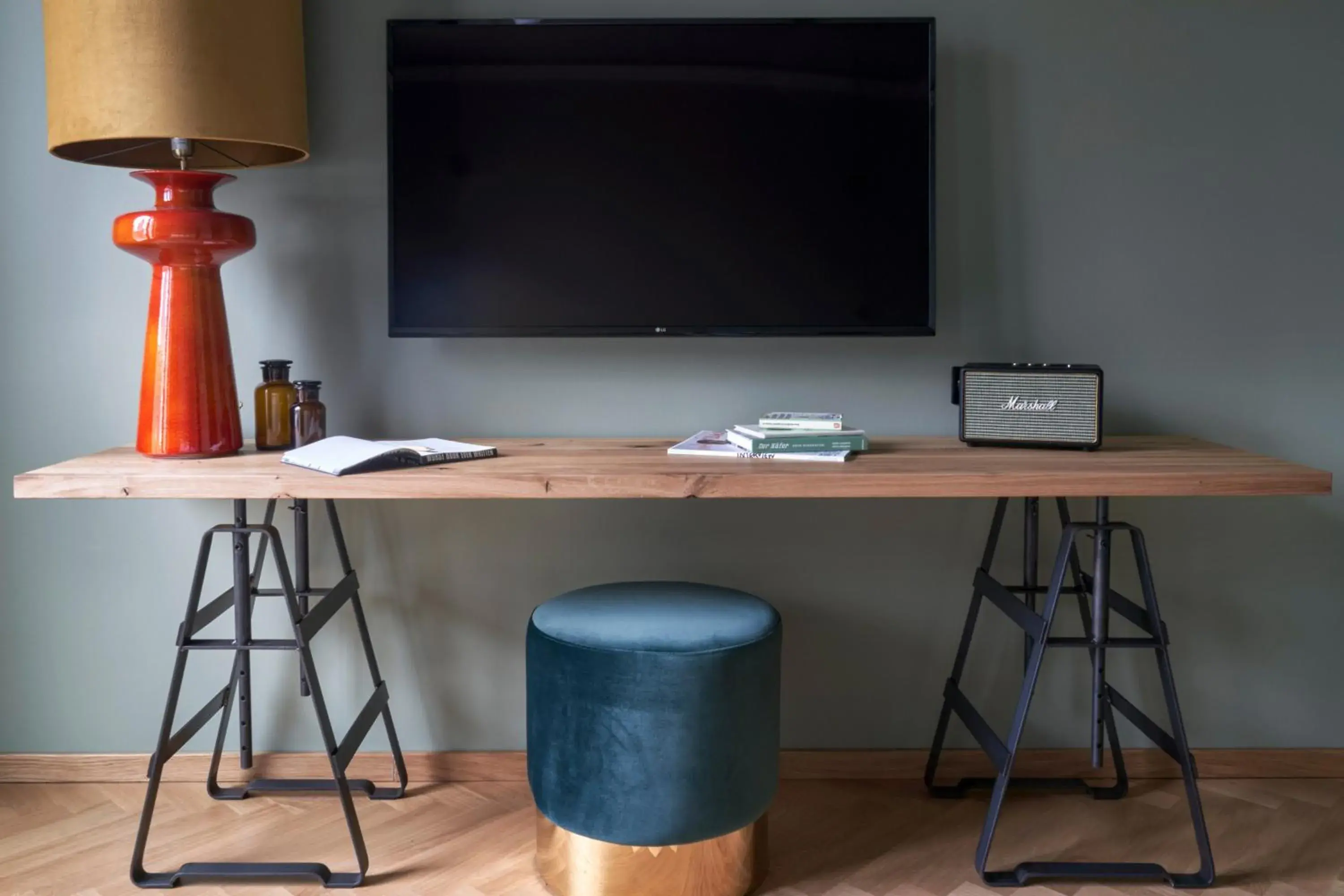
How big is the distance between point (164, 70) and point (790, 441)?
1.28 meters

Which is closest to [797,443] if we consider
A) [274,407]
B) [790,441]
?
[790,441]

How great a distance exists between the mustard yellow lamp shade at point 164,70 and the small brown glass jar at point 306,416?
46 centimetres

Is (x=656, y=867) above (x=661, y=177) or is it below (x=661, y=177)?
below

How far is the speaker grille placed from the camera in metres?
2.04

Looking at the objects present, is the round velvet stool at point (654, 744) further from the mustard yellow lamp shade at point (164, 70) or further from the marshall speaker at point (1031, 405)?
the mustard yellow lamp shade at point (164, 70)

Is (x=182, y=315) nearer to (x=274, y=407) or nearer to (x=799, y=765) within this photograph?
(x=274, y=407)

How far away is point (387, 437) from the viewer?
7.80ft

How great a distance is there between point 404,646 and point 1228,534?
72.5 inches

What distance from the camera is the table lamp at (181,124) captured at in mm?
1902

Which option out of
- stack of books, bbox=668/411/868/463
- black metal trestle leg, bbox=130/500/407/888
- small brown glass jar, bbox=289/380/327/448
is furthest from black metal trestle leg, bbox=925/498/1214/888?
small brown glass jar, bbox=289/380/327/448

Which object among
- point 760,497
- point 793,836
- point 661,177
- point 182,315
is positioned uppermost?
point 661,177

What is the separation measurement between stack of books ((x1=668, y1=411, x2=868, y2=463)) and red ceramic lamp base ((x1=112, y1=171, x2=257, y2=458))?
862 mm

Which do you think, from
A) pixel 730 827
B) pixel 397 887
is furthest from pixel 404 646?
pixel 730 827

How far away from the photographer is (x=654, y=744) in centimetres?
182
